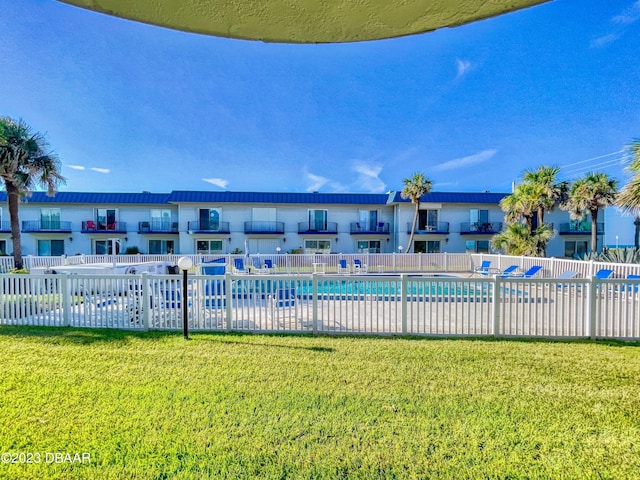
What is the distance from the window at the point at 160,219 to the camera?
24312 mm

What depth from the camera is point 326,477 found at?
203 centimetres

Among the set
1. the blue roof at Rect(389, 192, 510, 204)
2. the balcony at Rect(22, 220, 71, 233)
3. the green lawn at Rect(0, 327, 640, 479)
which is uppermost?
the blue roof at Rect(389, 192, 510, 204)

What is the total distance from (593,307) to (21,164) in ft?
65.6

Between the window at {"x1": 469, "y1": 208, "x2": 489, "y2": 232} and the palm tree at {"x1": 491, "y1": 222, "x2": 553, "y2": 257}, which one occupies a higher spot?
the window at {"x1": 469, "y1": 208, "x2": 489, "y2": 232}

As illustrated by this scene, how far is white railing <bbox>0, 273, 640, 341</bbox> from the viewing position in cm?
521

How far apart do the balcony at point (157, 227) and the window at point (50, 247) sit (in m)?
6.79

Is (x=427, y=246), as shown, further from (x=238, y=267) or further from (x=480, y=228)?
A: (x=238, y=267)

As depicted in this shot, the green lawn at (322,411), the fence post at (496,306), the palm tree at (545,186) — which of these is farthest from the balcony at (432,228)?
the green lawn at (322,411)

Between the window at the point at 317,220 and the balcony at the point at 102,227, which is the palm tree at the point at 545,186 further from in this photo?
the balcony at the point at 102,227

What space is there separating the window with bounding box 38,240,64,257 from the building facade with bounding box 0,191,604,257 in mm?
86

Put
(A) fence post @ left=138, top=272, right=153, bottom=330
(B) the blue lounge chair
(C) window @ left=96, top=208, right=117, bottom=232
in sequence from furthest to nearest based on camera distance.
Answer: (C) window @ left=96, top=208, right=117, bottom=232 → (B) the blue lounge chair → (A) fence post @ left=138, top=272, right=153, bottom=330

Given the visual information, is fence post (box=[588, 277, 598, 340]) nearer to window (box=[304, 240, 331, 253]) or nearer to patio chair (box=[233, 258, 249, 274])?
patio chair (box=[233, 258, 249, 274])

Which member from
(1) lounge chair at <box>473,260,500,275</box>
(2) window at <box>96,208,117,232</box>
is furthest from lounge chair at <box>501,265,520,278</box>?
(2) window at <box>96,208,117,232</box>

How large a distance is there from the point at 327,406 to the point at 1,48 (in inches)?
458
